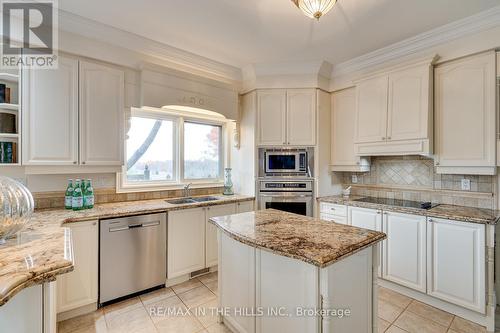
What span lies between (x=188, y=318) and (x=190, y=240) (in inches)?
33.0

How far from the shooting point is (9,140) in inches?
80.9

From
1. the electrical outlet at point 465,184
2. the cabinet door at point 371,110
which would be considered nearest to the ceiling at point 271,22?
the cabinet door at point 371,110

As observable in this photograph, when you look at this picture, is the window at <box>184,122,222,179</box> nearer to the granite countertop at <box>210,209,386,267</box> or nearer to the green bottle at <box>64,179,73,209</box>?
the green bottle at <box>64,179,73,209</box>

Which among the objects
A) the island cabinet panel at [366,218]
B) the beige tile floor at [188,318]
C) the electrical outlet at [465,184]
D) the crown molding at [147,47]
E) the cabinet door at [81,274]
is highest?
the crown molding at [147,47]

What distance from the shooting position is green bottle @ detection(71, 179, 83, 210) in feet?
7.46

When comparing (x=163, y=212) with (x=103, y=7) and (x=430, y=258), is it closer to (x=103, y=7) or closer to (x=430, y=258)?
(x=103, y=7)

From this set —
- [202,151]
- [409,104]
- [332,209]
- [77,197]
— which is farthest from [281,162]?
[77,197]

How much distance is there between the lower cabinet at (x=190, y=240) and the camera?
263 cm

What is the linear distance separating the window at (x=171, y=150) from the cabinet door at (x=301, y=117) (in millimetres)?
1140

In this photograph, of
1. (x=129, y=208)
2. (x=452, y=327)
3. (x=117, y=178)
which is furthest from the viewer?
(x=117, y=178)

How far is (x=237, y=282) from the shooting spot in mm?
1737

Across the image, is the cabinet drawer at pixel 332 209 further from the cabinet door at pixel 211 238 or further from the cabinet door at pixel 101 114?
the cabinet door at pixel 101 114

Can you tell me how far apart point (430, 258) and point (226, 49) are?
10.2 feet

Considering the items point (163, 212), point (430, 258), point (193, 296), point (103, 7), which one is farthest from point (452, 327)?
point (103, 7)
